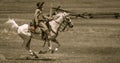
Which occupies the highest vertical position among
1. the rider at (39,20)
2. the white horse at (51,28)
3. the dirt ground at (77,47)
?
the rider at (39,20)

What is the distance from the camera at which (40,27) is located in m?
24.2

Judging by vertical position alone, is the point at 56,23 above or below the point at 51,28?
above

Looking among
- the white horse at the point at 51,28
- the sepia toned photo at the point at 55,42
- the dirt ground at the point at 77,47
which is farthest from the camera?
the white horse at the point at 51,28

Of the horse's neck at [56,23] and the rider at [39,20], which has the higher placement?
the rider at [39,20]

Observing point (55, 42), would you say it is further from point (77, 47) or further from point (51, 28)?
point (77, 47)

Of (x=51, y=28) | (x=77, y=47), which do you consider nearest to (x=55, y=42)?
(x=51, y=28)

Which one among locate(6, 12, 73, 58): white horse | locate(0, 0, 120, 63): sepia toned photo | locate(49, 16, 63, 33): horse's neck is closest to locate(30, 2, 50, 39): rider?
locate(0, 0, 120, 63): sepia toned photo

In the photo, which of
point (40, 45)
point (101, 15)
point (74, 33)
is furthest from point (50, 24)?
point (101, 15)

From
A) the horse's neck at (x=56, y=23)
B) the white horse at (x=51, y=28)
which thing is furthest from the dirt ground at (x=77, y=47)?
the horse's neck at (x=56, y=23)

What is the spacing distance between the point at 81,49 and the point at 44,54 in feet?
9.07

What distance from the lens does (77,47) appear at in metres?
29.3

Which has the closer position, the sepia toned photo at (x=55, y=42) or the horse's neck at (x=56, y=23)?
the sepia toned photo at (x=55, y=42)

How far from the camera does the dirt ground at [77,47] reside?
78.2 ft

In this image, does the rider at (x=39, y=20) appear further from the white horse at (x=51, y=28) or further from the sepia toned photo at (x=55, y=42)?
the white horse at (x=51, y=28)
